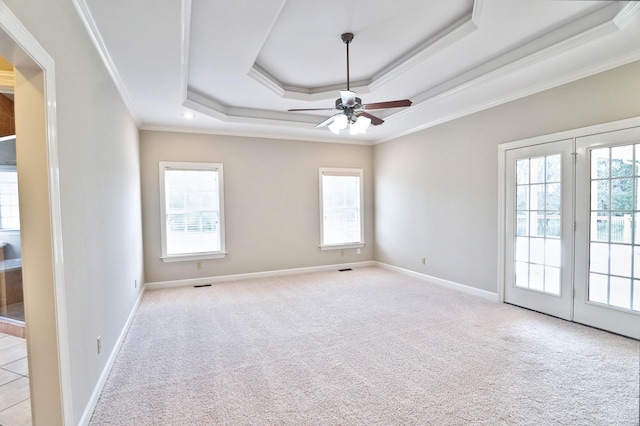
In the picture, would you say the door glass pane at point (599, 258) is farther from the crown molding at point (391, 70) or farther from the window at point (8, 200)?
the window at point (8, 200)

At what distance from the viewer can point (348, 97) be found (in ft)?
10.2

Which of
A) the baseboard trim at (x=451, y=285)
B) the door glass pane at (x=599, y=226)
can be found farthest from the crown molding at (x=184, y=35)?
the baseboard trim at (x=451, y=285)

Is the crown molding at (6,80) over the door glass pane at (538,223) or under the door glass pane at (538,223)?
over

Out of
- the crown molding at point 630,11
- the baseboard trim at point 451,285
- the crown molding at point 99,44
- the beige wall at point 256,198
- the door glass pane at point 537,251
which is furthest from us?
the beige wall at point 256,198

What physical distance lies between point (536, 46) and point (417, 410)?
3340mm

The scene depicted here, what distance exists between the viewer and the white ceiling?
2445 millimetres

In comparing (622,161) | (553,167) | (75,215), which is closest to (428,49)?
(553,167)

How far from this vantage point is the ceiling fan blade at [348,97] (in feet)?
10.1

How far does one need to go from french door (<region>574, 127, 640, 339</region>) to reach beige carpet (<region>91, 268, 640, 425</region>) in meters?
0.24

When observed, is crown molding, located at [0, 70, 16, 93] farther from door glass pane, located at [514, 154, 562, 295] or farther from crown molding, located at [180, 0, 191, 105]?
door glass pane, located at [514, 154, 562, 295]

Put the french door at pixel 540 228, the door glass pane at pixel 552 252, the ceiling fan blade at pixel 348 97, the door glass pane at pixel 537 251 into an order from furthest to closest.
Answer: the door glass pane at pixel 537 251 → the door glass pane at pixel 552 252 → the french door at pixel 540 228 → the ceiling fan blade at pixel 348 97

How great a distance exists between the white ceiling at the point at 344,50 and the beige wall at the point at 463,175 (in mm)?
208

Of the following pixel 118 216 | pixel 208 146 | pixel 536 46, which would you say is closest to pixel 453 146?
pixel 536 46

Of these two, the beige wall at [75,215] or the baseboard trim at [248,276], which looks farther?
the baseboard trim at [248,276]
